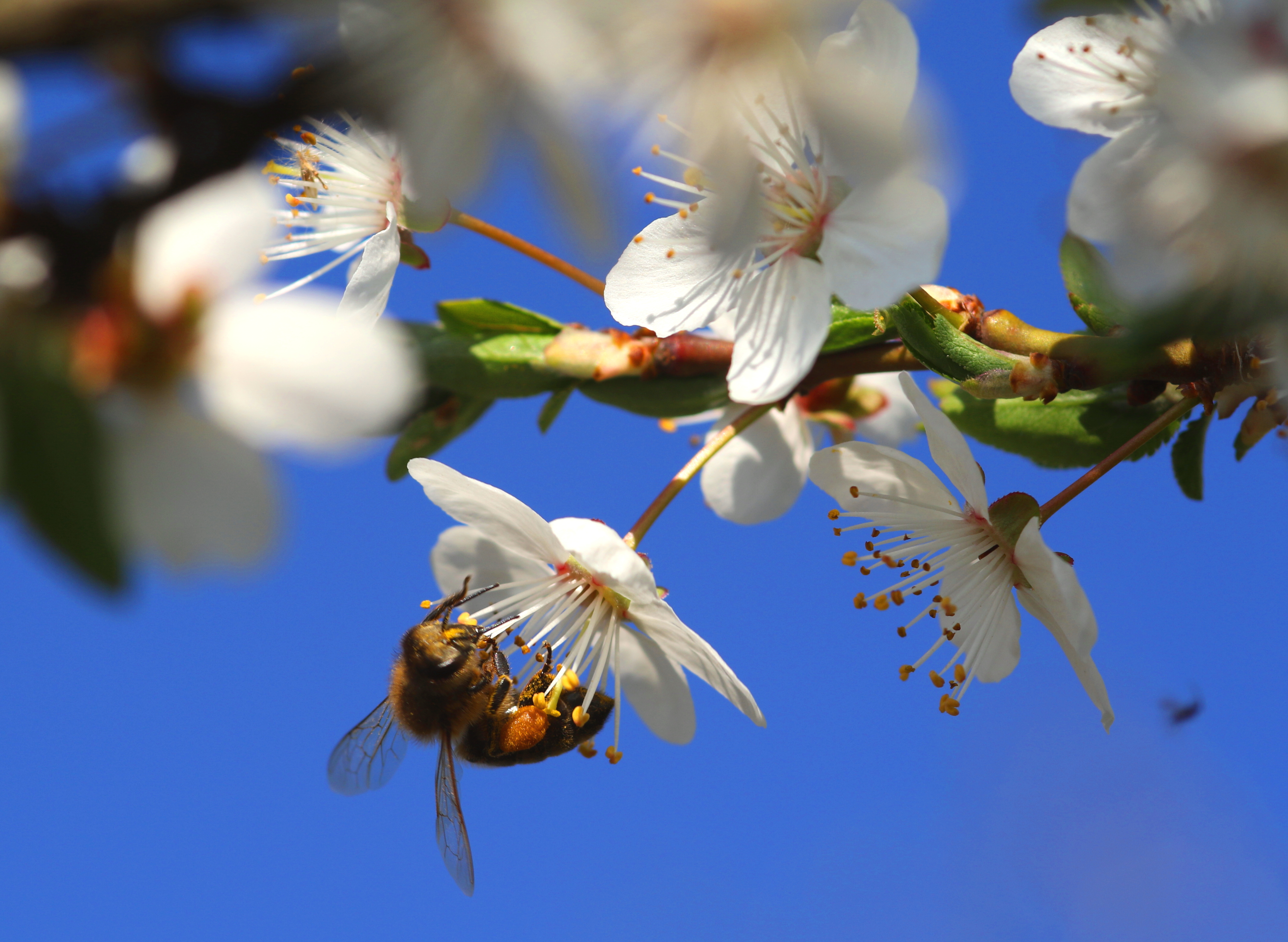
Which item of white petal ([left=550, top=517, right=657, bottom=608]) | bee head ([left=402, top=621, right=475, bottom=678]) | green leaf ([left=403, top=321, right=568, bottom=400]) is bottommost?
bee head ([left=402, top=621, right=475, bottom=678])

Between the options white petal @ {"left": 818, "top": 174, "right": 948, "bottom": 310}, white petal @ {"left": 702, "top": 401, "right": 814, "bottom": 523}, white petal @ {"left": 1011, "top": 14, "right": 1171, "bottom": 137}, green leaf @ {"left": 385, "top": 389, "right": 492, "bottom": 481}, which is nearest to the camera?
white petal @ {"left": 818, "top": 174, "right": 948, "bottom": 310}

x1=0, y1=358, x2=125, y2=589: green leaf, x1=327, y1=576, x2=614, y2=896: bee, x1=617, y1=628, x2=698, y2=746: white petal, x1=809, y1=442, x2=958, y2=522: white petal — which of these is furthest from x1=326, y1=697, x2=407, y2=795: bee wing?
x1=0, y1=358, x2=125, y2=589: green leaf

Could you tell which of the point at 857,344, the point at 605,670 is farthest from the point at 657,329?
the point at 605,670

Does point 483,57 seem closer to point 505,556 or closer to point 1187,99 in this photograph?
point 1187,99

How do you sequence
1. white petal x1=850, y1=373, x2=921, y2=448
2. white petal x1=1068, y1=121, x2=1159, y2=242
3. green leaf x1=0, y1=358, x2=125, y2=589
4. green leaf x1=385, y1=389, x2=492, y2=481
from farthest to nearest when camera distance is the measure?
white petal x1=850, y1=373, x2=921, y2=448 → green leaf x1=385, y1=389, x2=492, y2=481 → white petal x1=1068, y1=121, x2=1159, y2=242 → green leaf x1=0, y1=358, x2=125, y2=589

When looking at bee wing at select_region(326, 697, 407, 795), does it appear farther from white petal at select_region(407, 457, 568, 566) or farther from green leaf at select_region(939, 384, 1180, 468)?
green leaf at select_region(939, 384, 1180, 468)

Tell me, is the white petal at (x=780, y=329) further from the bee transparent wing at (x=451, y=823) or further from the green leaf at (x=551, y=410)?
the bee transparent wing at (x=451, y=823)

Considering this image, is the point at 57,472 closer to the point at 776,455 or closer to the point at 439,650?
the point at 439,650

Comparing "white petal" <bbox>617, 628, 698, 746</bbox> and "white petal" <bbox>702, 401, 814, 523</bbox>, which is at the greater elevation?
"white petal" <bbox>702, 401, 814, 523</bbox>
